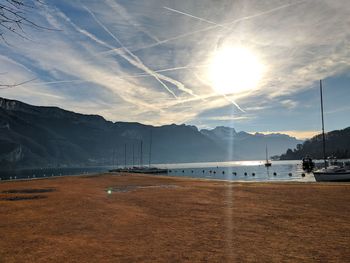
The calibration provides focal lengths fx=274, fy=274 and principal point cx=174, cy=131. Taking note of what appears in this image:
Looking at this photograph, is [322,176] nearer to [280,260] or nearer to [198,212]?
[198,212]

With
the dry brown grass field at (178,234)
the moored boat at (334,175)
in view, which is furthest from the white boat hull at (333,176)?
the dry brown grass field at (178,234)

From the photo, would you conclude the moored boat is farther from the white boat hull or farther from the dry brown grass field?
the dry brown grass field

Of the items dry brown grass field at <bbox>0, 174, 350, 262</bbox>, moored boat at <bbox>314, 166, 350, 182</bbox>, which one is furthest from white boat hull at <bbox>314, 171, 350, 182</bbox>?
dry brown grass field at <bbox>0, 174, 350, 262</bbox>

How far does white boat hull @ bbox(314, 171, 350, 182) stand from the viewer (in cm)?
4725

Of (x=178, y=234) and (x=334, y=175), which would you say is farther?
(x=334, y=175)

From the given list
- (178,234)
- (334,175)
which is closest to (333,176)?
(334,175)

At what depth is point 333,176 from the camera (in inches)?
1919

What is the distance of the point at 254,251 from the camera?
8.03 metres

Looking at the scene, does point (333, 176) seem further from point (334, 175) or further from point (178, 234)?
point (178, 234)

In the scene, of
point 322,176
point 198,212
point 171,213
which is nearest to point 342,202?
point 198,212

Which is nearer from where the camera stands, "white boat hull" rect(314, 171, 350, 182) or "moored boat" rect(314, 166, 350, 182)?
"white boat hull" rect(314, 171, 350, 182)

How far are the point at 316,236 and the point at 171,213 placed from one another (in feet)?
23.6

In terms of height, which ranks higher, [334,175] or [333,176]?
[334,175]

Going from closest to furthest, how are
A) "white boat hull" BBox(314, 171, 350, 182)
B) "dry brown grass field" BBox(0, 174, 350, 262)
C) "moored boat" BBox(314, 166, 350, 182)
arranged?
"dry brown grass field" BBox(0, 174, 350, 262)
"white boat hull" BBox(314, 171, 350, 182)
"moored boat" BBox(314, 166, 350, 182)
